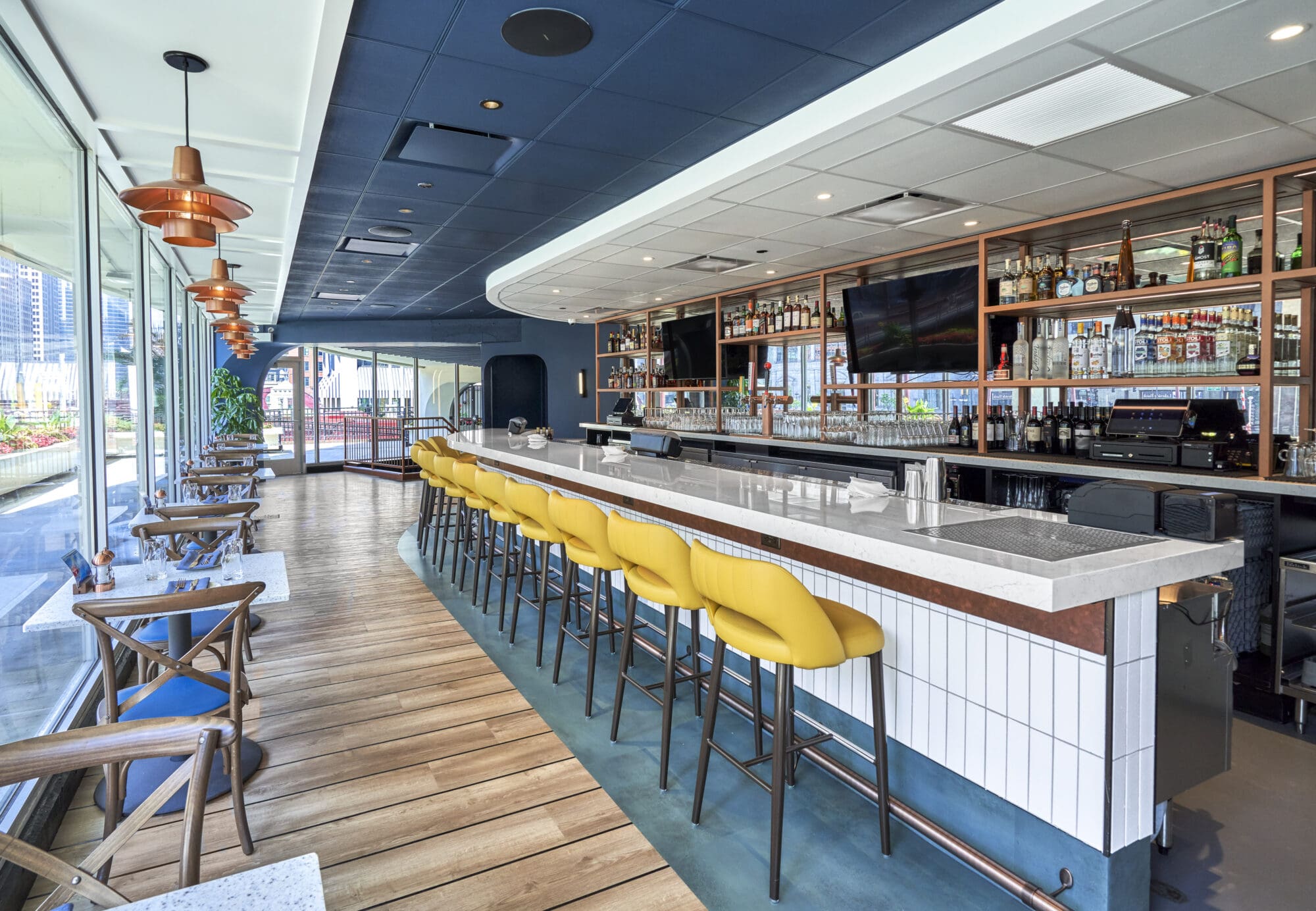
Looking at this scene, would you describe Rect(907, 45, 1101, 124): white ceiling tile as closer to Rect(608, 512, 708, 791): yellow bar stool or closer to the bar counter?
the bar counter

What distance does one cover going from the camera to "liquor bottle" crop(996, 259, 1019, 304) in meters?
4.71

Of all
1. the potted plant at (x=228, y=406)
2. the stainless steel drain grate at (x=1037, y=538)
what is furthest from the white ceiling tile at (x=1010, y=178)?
the potted plant at (x=228, y=406)

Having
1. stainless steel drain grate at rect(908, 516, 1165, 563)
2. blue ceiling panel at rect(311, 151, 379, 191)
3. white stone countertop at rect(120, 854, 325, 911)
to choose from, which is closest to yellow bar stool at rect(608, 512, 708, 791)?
stainless steel drain grate at rect(908, 516, 1165, 563)

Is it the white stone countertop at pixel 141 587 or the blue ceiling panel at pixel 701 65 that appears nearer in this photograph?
the white stone countertop at pixel 141 587

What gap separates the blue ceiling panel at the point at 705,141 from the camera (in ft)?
12.4

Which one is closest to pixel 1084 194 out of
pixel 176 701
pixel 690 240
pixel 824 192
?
pixel 824 192

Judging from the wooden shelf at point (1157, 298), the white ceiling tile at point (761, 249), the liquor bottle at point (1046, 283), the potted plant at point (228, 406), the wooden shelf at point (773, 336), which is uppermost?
the white ceiling tile at point (761, 249)

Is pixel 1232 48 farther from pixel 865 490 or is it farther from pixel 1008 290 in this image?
pixel 1008 290

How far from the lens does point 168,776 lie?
2568 mm

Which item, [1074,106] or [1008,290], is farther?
[1008,290]

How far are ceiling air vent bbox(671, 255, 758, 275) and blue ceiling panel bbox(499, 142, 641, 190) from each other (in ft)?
3.83

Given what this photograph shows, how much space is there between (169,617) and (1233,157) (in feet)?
17.1

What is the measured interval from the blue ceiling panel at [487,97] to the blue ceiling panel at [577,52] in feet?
0.28

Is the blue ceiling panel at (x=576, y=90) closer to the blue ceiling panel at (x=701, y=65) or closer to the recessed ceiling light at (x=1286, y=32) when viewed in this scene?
the blue ceiling panel at (x=701, y=65)
